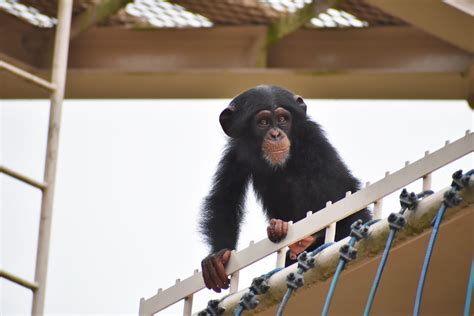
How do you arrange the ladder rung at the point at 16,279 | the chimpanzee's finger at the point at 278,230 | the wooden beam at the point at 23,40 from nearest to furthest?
the chimpanzee's finger at the point at 278,230 < the ladder rung at the point at 16,279 < the wooden beam at the point at 23,40

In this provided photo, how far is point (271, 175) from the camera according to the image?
5.65 meters

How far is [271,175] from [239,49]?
160 centimetres

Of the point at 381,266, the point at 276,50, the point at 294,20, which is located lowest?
the point at 381,266

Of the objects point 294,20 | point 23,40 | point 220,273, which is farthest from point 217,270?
point 23,40

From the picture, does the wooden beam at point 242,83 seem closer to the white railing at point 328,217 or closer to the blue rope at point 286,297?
the white railing at point 328,217

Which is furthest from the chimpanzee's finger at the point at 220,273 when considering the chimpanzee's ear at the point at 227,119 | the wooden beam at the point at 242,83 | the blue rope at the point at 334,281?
the wooden beam at the point at 242,83

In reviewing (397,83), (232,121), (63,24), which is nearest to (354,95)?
(397,83)

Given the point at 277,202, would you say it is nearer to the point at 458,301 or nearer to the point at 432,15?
the point at 432,15

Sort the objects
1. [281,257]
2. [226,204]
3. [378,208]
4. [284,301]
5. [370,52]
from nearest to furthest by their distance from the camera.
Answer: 1. [284,301]
2. [378,208]
3. [281,257]
4. [226,204]
5. [370,52]

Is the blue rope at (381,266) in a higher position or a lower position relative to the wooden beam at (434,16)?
lower

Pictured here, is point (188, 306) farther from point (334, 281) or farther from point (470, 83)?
point (470, 83)

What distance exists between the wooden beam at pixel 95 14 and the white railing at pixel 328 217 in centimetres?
304

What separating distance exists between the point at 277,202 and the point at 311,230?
2.25 meters

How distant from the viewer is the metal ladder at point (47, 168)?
4.75 meters
